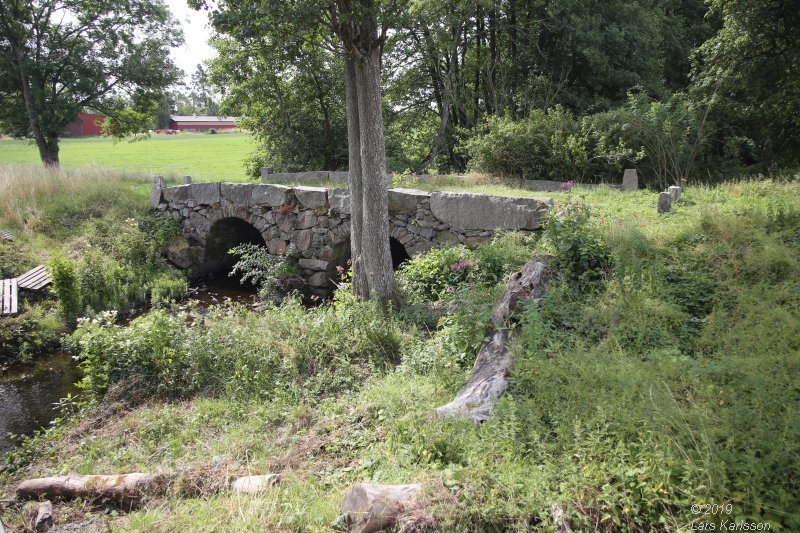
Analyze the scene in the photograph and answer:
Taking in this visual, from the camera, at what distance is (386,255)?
7180 millimetres

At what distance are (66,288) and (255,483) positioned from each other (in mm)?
7944

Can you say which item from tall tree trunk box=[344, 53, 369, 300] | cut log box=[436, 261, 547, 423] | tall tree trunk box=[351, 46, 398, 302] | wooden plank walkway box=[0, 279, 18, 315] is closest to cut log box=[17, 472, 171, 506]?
cut log box=[436, 261, 547, 423]

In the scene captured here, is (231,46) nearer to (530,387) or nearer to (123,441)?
(123,441)

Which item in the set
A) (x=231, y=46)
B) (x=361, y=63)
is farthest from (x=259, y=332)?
(x=231, y=46)

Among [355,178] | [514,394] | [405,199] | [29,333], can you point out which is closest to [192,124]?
[29,333]

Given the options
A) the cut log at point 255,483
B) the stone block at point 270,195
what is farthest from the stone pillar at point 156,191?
the cut log at point 255,483

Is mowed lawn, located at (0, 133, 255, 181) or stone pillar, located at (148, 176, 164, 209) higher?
mowed lawn, located at (0, 133, 255, 181)

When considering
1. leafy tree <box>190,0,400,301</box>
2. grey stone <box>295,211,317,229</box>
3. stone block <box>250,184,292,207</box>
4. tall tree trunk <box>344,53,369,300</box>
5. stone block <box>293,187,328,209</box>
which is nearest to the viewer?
leafy tree <box>190,0,400,301</box>

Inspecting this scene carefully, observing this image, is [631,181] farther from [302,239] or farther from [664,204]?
[302,239]

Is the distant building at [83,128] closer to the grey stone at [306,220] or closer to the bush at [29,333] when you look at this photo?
the bush at [29,333]

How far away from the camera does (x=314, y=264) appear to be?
425 inches

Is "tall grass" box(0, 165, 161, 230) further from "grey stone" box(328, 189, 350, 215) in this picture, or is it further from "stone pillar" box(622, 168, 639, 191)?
"stone pillar" box(622, 168, 639, 191)

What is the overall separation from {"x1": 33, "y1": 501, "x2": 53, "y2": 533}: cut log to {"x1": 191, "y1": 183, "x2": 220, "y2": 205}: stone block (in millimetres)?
8903

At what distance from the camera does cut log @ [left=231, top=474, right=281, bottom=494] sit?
3535 mm
